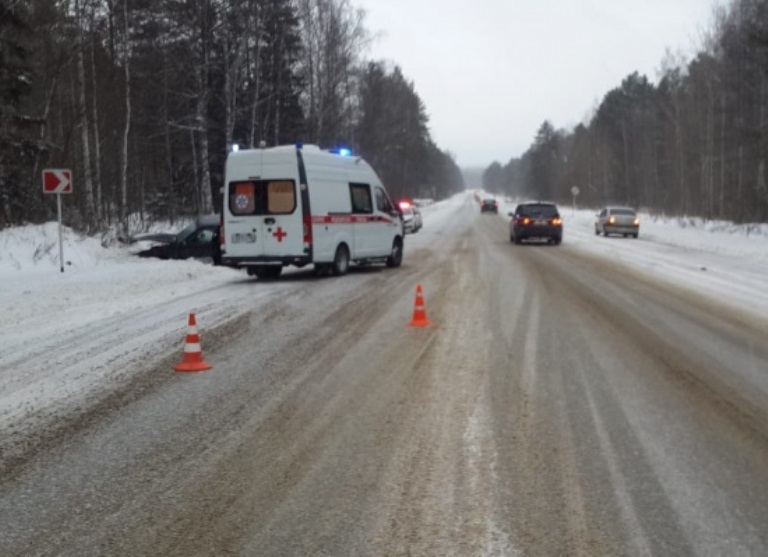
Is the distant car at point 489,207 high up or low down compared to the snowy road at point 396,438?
up

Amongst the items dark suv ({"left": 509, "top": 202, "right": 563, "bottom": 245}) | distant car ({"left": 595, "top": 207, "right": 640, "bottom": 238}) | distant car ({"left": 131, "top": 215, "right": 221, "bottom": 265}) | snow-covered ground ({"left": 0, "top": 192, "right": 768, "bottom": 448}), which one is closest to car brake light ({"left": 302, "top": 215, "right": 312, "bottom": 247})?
snow-covered ground ({"left": 0, "top": 192, "right": 768, "bottom": 448})

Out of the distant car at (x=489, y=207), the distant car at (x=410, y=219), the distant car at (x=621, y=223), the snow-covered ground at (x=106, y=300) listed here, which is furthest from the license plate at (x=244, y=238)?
the distant car at (x=489, y=207)

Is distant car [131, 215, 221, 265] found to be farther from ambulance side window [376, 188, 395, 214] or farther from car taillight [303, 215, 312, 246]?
car taillight [303, 215, 312, 246]

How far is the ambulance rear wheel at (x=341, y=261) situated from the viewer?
1770cm

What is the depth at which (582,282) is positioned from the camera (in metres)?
16.3

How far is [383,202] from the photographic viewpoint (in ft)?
64.0

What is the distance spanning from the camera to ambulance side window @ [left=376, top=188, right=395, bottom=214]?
19188mm

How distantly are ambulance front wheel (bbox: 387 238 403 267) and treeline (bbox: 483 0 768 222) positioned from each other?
19.4 metres

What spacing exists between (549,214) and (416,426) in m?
25.9

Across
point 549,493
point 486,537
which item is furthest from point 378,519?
point 549,493

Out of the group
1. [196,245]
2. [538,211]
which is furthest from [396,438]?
[538,211]

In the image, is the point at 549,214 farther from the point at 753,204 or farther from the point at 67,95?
the point at 67,95

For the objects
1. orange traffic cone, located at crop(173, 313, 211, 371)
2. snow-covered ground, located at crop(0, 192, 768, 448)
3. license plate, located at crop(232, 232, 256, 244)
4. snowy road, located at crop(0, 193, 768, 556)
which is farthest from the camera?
license plate, located at crop(232, 232, 256, 244)

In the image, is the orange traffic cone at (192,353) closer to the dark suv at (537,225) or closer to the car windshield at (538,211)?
the dark suv at (537,225)
